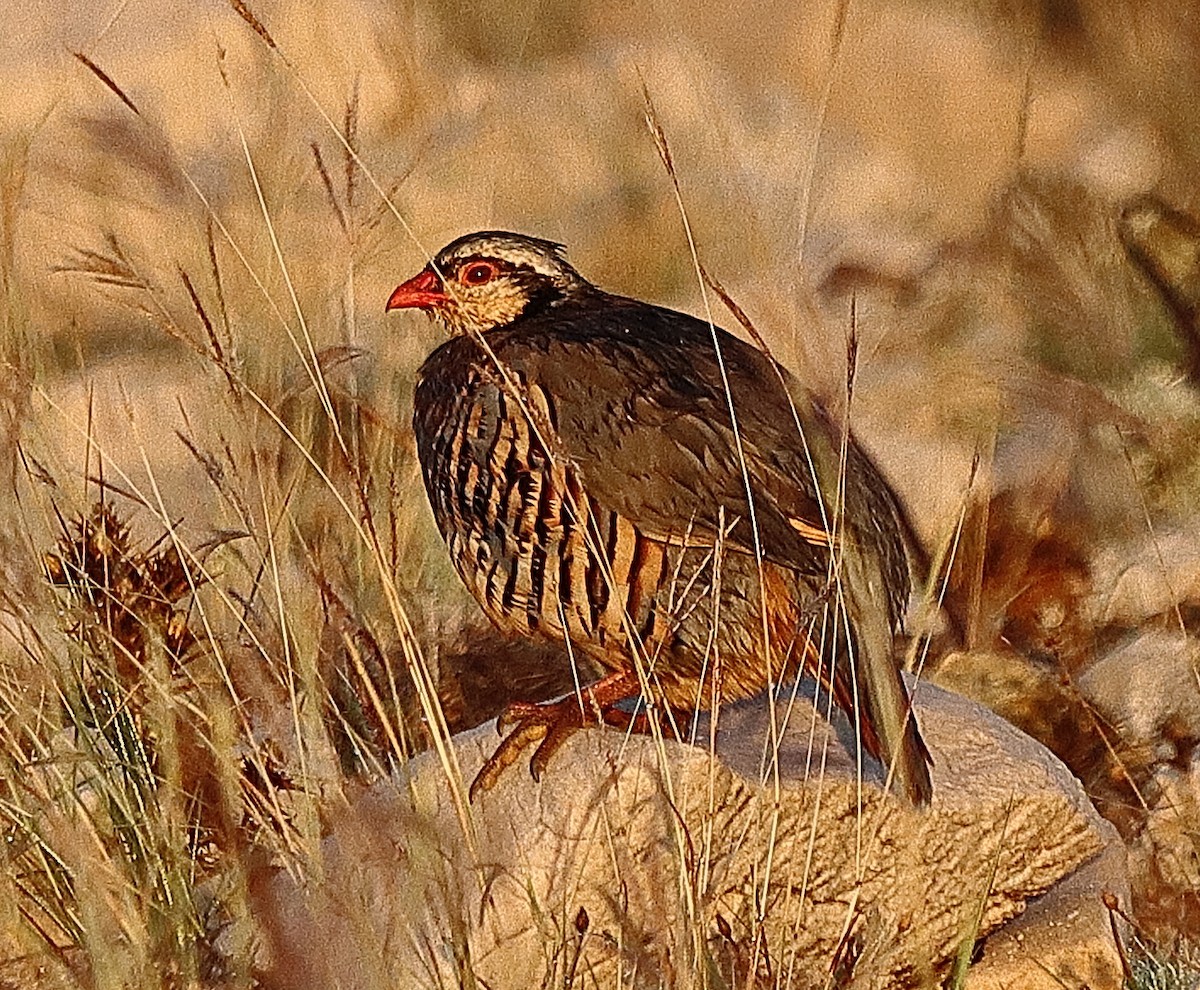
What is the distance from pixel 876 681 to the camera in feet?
7.93

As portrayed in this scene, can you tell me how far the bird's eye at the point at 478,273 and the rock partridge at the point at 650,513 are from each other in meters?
0.17

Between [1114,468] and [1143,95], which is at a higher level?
[1143,95]

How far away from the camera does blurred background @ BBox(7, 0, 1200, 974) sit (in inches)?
122

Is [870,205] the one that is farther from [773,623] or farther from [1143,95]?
[773,623]

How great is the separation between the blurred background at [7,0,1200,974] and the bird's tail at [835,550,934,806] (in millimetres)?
110

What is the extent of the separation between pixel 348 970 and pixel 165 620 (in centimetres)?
79

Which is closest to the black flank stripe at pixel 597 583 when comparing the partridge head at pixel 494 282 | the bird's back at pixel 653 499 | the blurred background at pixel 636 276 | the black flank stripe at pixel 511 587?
the bird's back at pixel 653 499

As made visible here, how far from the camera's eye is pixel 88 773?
302cm

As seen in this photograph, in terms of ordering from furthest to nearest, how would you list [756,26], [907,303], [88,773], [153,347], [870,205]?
[756,26] → [870,205] → [153,347] → [907,303] → [88,773]

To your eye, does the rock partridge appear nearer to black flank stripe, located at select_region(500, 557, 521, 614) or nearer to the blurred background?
black flank stripe, located at select_region(500, 557, 521, 614)

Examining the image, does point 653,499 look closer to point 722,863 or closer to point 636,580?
point 636,580

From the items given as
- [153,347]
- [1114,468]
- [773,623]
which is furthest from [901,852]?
[153,347]

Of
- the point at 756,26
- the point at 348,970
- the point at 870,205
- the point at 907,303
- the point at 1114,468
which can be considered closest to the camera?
the point at 348,970

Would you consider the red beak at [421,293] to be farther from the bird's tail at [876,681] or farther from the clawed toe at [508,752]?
the bird's tail at [876,681]
